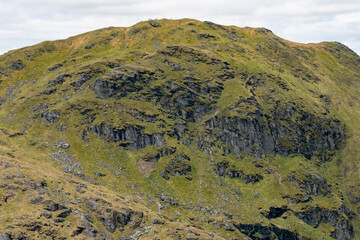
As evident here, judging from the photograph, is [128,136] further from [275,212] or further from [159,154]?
[275,212]

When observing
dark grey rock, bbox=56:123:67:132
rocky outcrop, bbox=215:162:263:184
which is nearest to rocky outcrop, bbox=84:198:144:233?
dark grey rock, bbox=56:123:67:132

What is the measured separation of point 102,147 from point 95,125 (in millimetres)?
14216

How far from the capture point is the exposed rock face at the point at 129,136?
621 ft

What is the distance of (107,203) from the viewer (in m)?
143

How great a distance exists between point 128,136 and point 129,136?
1.67 ft

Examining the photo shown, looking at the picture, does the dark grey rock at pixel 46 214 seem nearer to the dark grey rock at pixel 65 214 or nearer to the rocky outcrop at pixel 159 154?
the dark grey rock at pixel 65 214

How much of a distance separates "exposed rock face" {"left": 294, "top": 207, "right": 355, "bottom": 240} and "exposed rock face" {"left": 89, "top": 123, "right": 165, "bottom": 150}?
79.9 meters

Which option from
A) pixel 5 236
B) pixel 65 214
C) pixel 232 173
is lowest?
pixel 5 236

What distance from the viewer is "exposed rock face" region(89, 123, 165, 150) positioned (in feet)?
621

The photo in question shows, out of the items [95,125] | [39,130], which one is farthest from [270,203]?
[39,130]

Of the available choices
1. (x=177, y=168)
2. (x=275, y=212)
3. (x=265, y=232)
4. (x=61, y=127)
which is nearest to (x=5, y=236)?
(x=61, y=127)

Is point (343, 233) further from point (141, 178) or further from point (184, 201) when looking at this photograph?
point (141, 178)

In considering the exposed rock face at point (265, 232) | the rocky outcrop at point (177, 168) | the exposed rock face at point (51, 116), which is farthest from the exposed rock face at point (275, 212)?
the exposed rock face at point (51, 116)

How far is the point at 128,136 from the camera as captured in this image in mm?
192000
